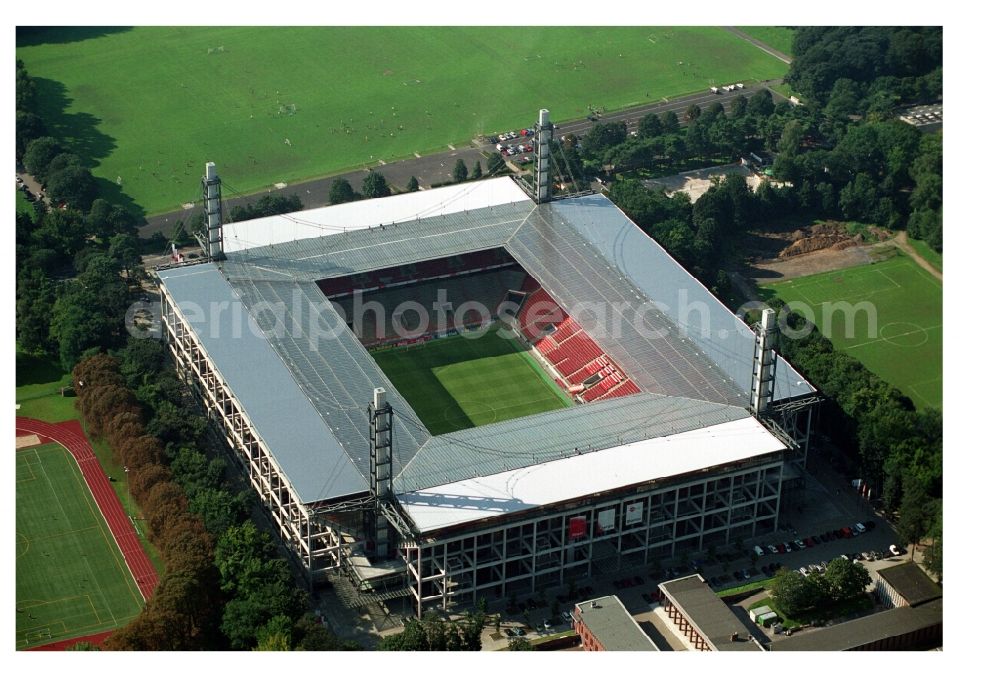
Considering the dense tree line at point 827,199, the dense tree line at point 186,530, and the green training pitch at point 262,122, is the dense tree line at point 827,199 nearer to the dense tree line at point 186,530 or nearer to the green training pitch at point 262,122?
the green training pitch at point 262,122

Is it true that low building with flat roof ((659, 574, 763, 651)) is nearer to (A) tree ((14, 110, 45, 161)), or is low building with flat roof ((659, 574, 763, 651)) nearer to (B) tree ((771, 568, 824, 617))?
(B) tree ((771, 568, 824, 617))

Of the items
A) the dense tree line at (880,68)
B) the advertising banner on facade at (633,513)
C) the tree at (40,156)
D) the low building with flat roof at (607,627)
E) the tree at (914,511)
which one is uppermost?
the tree at (40,156)

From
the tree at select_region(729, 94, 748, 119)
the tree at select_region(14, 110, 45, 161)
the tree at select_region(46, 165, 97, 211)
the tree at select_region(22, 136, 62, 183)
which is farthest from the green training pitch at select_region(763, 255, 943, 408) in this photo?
the tree at select_region(14, 110, 45, 161)

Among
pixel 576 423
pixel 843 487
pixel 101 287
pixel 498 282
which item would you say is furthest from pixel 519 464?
pixel 101 287

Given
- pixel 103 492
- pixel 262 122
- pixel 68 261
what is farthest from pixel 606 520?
pixel 262 122

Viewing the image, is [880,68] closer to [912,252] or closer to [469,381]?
[912,252]

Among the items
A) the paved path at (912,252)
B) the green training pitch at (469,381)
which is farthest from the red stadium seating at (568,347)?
the paved path at (912,252)

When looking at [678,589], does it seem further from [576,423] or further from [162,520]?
[162,520]
